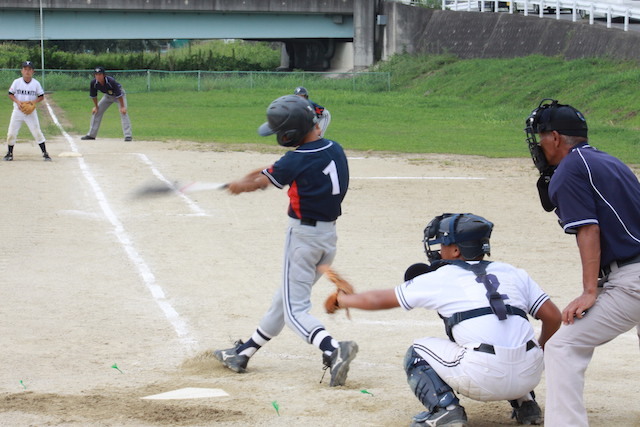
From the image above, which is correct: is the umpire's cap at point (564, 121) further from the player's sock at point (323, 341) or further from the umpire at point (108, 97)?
the umpire at point (108, 97)

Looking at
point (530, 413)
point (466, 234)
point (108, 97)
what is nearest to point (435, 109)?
point (108, 97)

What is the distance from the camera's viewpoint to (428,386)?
527 cm

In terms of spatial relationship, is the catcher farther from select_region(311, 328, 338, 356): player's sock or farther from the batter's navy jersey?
the batter's navy jersey

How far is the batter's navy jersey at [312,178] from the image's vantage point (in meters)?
Result: 6.45

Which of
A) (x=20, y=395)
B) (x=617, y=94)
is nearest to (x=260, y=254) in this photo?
(x=20, y=395)

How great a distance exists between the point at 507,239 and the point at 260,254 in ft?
11.6

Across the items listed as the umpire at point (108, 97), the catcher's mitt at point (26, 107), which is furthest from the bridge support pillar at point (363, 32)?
the catcher's mitt at point (26, 107)

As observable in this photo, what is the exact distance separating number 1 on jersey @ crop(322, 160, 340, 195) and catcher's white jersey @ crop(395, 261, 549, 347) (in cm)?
151

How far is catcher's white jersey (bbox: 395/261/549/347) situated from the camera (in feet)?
16.8

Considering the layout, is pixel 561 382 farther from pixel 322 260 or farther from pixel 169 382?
pixel 169 382

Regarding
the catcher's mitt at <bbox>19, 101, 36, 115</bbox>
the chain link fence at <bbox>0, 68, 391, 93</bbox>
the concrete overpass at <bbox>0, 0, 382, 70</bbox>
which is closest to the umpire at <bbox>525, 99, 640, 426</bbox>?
the catcher's mitt at <bbox>19, 101, 36, 115</bbox>

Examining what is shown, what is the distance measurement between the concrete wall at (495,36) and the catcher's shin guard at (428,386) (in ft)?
106

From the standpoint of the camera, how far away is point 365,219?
552 inches

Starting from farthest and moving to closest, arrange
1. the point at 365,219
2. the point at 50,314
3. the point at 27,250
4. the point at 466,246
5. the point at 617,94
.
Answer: the point at 617,94
the point at 365,219
the point at 27,250
the point at 50,314
the point at 466,246
